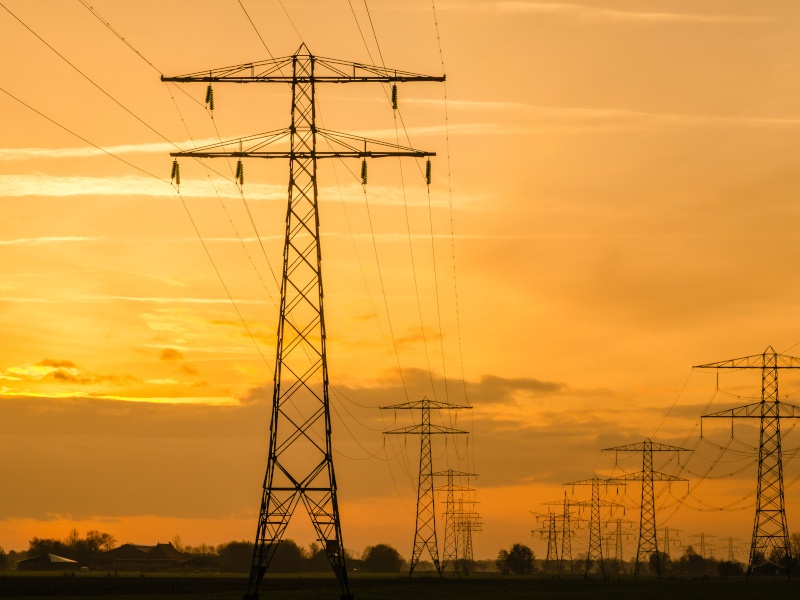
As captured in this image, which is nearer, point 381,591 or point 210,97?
point 210,97

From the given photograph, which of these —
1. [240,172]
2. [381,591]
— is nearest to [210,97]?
[240,172]

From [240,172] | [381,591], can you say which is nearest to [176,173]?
[240,172]

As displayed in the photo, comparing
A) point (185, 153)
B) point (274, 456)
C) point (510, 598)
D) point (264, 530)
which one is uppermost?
point (185, 153)

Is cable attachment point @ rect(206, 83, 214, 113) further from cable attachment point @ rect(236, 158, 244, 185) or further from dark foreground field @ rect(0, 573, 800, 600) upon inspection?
dark foreground field @ rect(0, 573, 800, 600)

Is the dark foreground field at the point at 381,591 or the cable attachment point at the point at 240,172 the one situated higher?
the cable attachment point at the point at 240,172

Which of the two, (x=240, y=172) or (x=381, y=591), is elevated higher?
(x=240, y=172)

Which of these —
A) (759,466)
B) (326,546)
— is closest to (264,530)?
(326,546)

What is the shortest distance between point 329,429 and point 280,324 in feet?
20.4

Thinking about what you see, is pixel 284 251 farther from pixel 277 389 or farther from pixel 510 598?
pixel 510 598

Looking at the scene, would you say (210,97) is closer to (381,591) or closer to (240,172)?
(240,172)

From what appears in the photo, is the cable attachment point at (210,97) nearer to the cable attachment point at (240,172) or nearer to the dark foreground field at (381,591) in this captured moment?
the cable attachment point at (240,172)

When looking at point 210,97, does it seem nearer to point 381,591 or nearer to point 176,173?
point 176,173

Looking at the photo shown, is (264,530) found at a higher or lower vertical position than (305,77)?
lower

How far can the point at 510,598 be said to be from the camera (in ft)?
281
